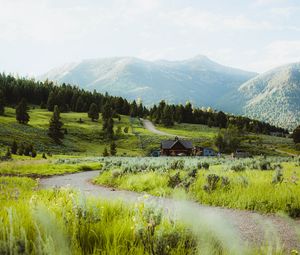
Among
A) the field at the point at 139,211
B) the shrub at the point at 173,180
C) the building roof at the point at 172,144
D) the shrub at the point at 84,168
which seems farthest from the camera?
the building roof at the point at 172,144

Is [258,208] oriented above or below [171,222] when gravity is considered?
below

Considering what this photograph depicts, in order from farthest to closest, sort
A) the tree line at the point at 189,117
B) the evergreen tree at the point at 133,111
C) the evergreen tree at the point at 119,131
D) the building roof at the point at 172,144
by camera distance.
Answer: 1. the evergreen tree at the point at 133,111
2. the tree line at the point at 189,117
3. the evergreen tree at the point at 119,131
4. the building roof at the point at 172,144

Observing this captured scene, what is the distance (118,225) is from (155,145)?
355 feet

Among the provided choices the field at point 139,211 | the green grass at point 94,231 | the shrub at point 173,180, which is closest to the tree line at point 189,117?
the field at point 139,211

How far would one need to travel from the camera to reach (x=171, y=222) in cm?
506

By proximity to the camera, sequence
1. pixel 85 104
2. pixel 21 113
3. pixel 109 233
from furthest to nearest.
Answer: pixel 85 104 < pixel 21 113 < pixel 109 233

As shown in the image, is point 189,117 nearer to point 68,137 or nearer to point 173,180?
point 68,137

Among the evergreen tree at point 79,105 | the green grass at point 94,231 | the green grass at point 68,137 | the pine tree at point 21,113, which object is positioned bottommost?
the green grass at point 68,137

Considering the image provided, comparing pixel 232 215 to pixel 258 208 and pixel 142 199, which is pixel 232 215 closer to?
pixel 258 208

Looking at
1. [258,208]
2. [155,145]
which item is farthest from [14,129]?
[258,208]

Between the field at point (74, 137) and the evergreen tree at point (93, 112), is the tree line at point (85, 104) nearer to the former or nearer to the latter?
the evergreen tree at point (93, 112)

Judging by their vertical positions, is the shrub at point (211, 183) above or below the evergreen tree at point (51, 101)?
below

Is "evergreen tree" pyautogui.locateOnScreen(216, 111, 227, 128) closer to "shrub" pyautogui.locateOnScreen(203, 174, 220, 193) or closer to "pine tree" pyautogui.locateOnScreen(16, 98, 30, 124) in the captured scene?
"pine tree" pyautogui.locateOnScreen(16, 98, 30, 124)

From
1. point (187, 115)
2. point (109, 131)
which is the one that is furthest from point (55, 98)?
point (187, 115)
